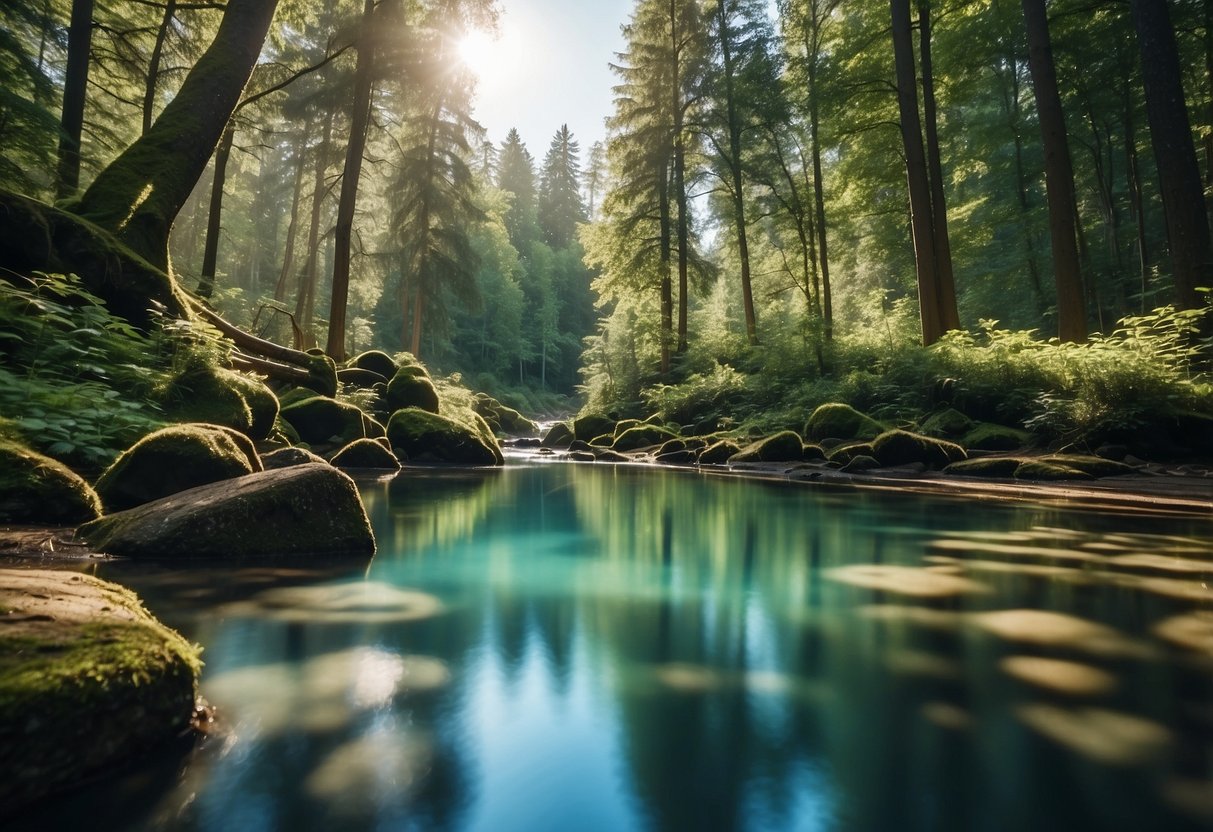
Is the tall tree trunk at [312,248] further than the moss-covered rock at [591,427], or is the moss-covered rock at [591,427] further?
the moss-covered rock at [591,427]

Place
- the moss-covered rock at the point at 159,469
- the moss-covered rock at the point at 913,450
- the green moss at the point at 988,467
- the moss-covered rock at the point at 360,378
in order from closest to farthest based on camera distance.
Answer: the moss-covered rock at the point at 159,469 < the green moss at the point at 988,467 < the moss-covered rock at the point at 913,450 < the moss-covered rock at the point at 360,378

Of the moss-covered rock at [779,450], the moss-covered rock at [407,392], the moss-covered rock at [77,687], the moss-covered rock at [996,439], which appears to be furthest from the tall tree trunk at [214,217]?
the moss-covered rock at [996,439]

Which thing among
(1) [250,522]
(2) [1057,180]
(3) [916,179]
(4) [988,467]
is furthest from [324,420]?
(2) [1057,180]

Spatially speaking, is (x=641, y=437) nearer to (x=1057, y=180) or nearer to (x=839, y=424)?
(x=839, y=424)

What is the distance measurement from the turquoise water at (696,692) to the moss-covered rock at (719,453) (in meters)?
9.87

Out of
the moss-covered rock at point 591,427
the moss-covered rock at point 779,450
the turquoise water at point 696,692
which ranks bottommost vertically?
Answer: the turquoise water at point 696,692

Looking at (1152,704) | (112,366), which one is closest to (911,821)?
(1152,704)

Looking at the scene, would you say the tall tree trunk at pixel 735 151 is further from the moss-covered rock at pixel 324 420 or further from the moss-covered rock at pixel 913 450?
the moss-covered rock at pixel 324 420

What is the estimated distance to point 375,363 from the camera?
17156 mm

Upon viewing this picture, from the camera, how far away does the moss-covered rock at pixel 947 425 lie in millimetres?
11594

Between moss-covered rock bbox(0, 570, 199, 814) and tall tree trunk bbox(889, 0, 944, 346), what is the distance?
15.3 meters

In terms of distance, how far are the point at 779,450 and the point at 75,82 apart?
1644cm

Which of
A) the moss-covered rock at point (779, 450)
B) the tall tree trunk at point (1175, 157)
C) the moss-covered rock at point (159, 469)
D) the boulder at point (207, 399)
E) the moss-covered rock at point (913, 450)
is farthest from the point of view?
A: the moss-covered rock at point (779, 450)

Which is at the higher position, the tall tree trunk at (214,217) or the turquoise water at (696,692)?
the tall tree trunk at (214,217)
